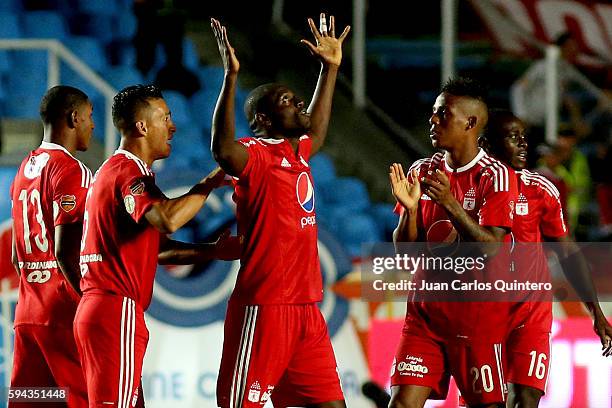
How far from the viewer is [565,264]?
6316mm

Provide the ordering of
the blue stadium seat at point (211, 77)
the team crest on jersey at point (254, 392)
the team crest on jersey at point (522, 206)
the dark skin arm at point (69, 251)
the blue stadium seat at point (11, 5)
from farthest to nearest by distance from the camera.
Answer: the blue stadium seat at point (211, 77) → the blue stadium seat at point (11, 5) → the team crest on jersey at point (522, 206) → the dark skin arm at point (69, 251) → the team crest on jersey at point (254, 392)

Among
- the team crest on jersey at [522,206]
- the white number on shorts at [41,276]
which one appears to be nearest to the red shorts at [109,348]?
the white number on shorts at [41,276]

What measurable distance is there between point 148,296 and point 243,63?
6568 mm

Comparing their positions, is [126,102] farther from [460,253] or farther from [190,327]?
[190,327]

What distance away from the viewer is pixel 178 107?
10.1 m

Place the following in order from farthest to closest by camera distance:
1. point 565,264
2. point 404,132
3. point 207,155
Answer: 1. point 404,132
2. point 207,155
3. point 565,264

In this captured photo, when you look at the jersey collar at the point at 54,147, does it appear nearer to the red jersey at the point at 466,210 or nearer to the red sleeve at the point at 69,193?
the red sleeve at the point at 69,193

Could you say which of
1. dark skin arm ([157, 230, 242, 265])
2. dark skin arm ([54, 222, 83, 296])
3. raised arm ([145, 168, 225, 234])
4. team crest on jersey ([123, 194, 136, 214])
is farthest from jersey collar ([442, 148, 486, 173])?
dark skin arm ([54, 222, 83, 296])

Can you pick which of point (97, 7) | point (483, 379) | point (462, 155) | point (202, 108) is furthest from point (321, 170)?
point (483, 379)

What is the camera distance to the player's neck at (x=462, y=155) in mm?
5836

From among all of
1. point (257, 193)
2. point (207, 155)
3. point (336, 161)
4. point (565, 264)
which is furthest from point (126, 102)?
point (336, 161)

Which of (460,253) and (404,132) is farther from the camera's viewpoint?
(404,132)

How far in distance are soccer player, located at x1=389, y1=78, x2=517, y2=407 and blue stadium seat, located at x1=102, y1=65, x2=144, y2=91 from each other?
4769 mm

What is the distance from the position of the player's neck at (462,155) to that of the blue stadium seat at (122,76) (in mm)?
4782
